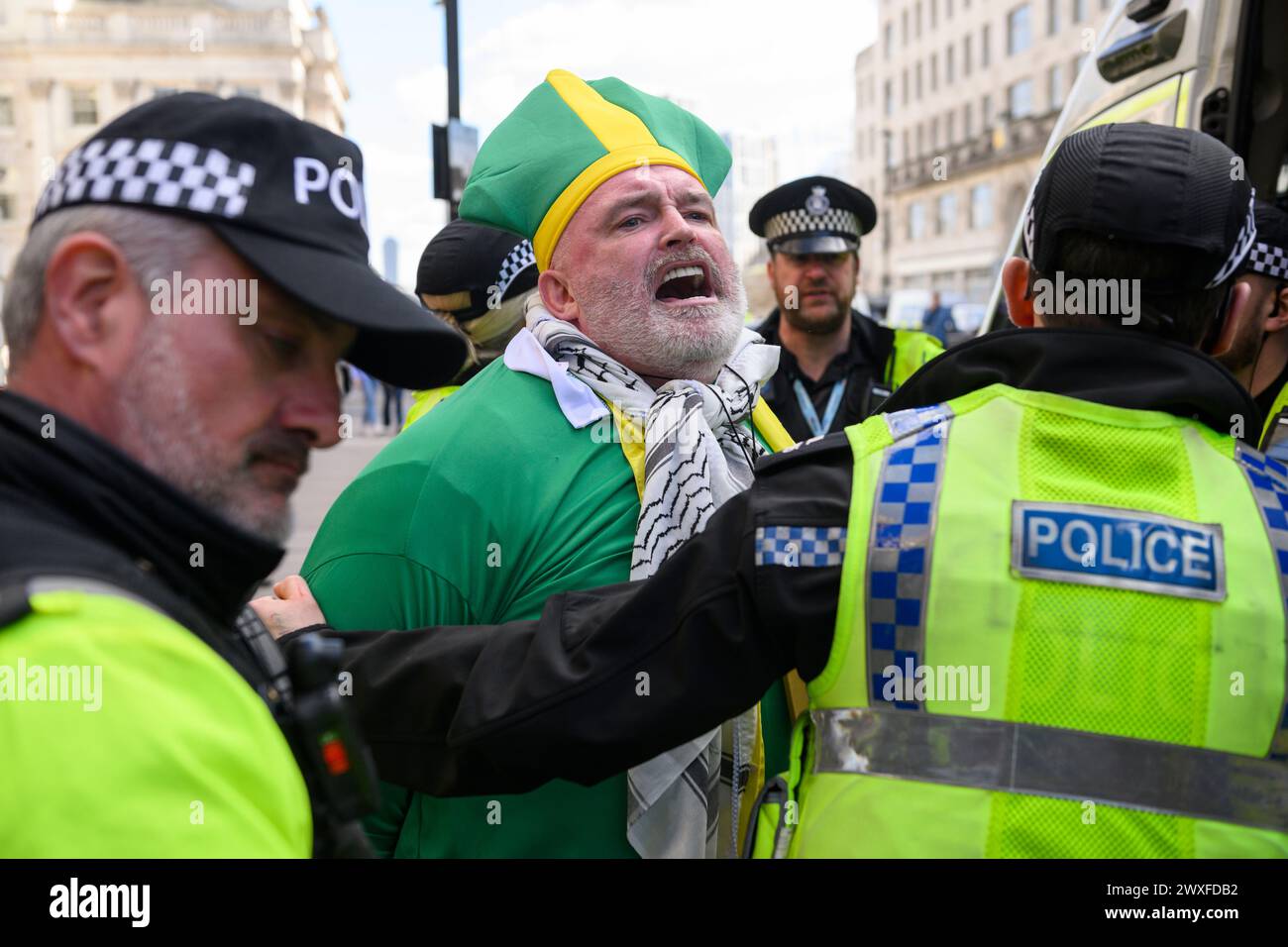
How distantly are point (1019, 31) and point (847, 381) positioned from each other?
54094 mm

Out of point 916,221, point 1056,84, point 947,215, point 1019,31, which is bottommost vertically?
point 947,215

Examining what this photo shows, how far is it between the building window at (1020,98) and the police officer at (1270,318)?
176ft

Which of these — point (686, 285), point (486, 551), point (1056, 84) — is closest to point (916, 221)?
point (1056, 84)

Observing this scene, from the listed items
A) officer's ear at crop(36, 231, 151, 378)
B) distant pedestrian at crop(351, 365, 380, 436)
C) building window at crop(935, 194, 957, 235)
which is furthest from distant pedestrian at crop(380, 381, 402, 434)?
building window at crop(935, 194, 957, 235)

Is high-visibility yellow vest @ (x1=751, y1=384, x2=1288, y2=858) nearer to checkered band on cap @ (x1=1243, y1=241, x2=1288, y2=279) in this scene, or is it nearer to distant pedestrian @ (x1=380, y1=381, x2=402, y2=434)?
checkered band on cap @ (x1=1243, y1=241, x2=1288, y2=279)

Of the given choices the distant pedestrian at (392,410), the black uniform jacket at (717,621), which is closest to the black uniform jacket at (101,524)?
the black uniform jacket at (717,621)

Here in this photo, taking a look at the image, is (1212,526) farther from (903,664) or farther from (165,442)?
(165,442)

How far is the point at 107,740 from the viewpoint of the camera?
3.15 feet

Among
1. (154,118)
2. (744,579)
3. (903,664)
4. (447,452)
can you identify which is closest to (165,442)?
(154,118)

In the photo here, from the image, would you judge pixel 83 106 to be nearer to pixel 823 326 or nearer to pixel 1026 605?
pixel 823 326

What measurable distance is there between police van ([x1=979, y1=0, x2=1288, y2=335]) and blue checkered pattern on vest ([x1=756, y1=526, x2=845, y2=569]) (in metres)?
2.65

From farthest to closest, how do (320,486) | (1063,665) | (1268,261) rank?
(320,486) < (1268,261) < (1063,665)

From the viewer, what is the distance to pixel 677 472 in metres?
2.40

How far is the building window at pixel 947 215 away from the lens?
2304 inches
